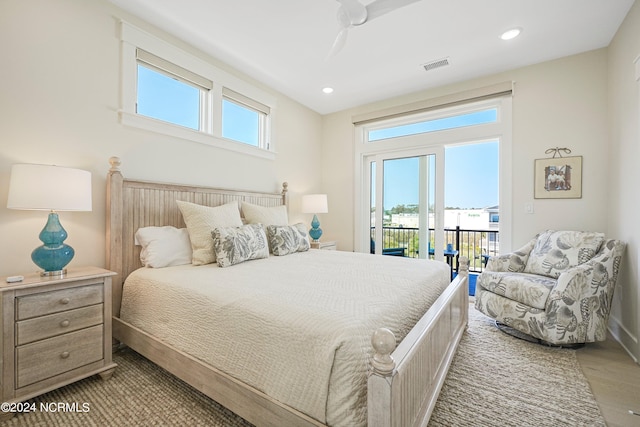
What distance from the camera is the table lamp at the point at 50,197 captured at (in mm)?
1654

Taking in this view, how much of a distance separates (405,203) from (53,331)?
3826 mm

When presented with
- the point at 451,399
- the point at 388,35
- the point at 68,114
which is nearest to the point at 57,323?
the point at 68,114

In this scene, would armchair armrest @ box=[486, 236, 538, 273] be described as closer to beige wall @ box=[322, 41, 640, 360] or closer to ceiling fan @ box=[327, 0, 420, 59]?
beige wall @ box=[322, 41, 640, 360]

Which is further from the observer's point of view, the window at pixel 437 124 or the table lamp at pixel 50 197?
the window at pixel 437 124

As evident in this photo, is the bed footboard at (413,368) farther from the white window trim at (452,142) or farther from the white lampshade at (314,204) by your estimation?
the white lampshade at (314,204)

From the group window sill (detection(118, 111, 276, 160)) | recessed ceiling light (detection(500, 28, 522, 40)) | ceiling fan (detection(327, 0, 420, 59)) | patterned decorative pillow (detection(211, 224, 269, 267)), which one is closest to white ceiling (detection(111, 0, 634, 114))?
recessed ceiling light (detection(500, 28, 522, 40))

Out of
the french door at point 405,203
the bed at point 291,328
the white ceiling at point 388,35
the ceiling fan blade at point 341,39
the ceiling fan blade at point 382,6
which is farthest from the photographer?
the french door at point 405,203

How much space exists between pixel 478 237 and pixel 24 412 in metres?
5.74

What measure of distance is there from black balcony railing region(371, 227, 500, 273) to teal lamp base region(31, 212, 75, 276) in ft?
11.9

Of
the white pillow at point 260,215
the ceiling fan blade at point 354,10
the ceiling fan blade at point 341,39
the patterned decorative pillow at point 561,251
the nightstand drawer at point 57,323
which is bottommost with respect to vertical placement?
the nightstand drawer at point 57,323

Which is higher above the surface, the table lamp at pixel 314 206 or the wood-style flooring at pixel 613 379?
the table lamp at pixel 314 206

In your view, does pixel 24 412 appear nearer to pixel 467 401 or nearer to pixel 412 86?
pixel 467 401

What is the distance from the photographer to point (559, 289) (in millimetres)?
2262

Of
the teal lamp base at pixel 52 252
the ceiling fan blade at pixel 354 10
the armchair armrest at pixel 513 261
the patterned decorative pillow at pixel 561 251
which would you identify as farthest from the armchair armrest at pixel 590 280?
the teal lamp base at pixel 52 252
